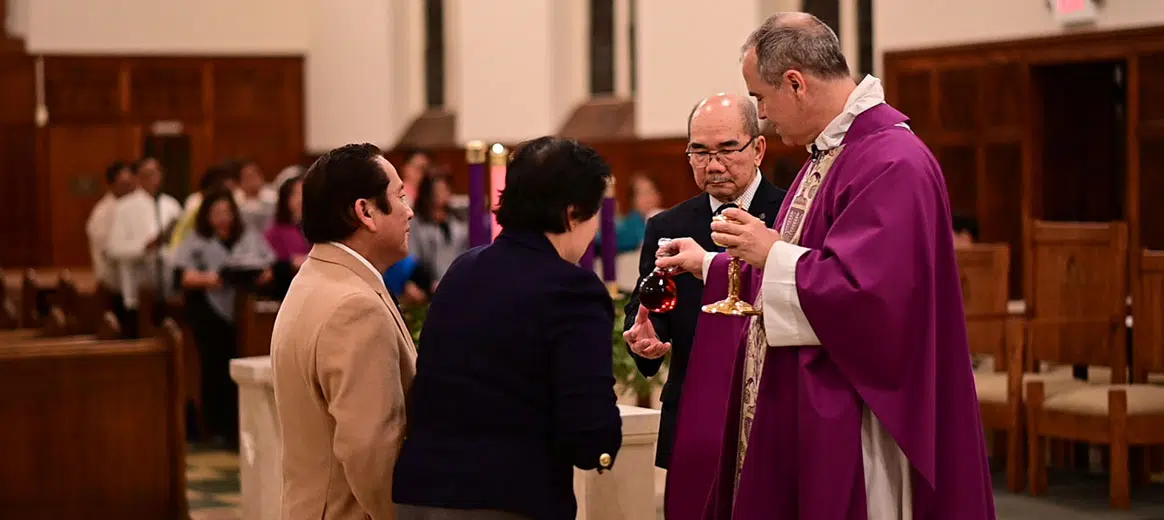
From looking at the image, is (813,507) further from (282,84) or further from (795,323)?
(282,84)

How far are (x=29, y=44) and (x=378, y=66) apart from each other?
12.1ft

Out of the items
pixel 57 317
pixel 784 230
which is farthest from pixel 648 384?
pixel 57 317

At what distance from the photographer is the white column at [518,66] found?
1508cm

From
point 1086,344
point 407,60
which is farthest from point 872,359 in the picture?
point 407,60

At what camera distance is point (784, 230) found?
3.33 meters

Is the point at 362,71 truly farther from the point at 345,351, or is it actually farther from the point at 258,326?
the point at 345,351

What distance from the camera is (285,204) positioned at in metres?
9.86

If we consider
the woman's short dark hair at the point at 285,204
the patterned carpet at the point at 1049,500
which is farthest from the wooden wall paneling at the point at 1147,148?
the woman's short dark hair at the point at 285,204

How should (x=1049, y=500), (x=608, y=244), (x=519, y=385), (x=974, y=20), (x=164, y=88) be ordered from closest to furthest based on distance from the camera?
(x=519, y=385) → (x=608, y=244) → (x=1049, y=500) → (x=974, y=20) → (x=164, y=88)

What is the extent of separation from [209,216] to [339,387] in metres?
7.04

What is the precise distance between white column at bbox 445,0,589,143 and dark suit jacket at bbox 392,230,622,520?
1203 centimetres

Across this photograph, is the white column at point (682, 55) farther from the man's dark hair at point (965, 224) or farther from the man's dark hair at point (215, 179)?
the man's dark hair at point (215, 179)

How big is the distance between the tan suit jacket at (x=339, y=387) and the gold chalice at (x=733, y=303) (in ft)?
2.00

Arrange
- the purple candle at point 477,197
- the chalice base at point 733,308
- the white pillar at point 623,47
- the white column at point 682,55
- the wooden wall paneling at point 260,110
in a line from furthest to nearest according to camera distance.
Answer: the wooden wall paneling at point 260,110
the white pillar at point 623,47
the white column at point 682,55
the purple candle at point 477,197
the chalice base at point 733,308
